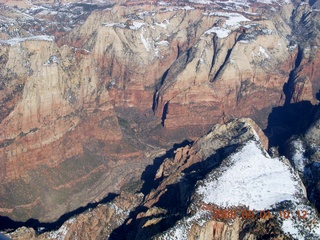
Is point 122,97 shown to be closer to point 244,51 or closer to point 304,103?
point 244,51

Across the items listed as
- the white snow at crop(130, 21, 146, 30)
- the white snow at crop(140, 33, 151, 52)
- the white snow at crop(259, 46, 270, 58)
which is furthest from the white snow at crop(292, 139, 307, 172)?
the white snow at crop(130, 21, 146, 30)

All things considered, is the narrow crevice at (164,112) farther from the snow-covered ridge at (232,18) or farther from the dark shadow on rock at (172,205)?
the snow-covered ridge at (232,18)

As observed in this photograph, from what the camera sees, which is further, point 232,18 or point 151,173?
point 232,18

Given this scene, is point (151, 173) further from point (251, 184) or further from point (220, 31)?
point (220, 31)

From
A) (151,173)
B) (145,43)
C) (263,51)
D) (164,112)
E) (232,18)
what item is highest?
(232,18)

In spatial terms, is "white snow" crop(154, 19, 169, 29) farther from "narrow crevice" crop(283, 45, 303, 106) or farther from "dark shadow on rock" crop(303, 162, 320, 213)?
"dark shadow on rock" crop(303, 162, 320, 213)

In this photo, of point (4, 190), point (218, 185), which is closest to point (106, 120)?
point (4, 190)

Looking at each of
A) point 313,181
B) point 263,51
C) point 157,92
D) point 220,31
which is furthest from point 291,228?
point 220,31

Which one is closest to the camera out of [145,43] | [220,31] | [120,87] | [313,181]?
[313,181]
